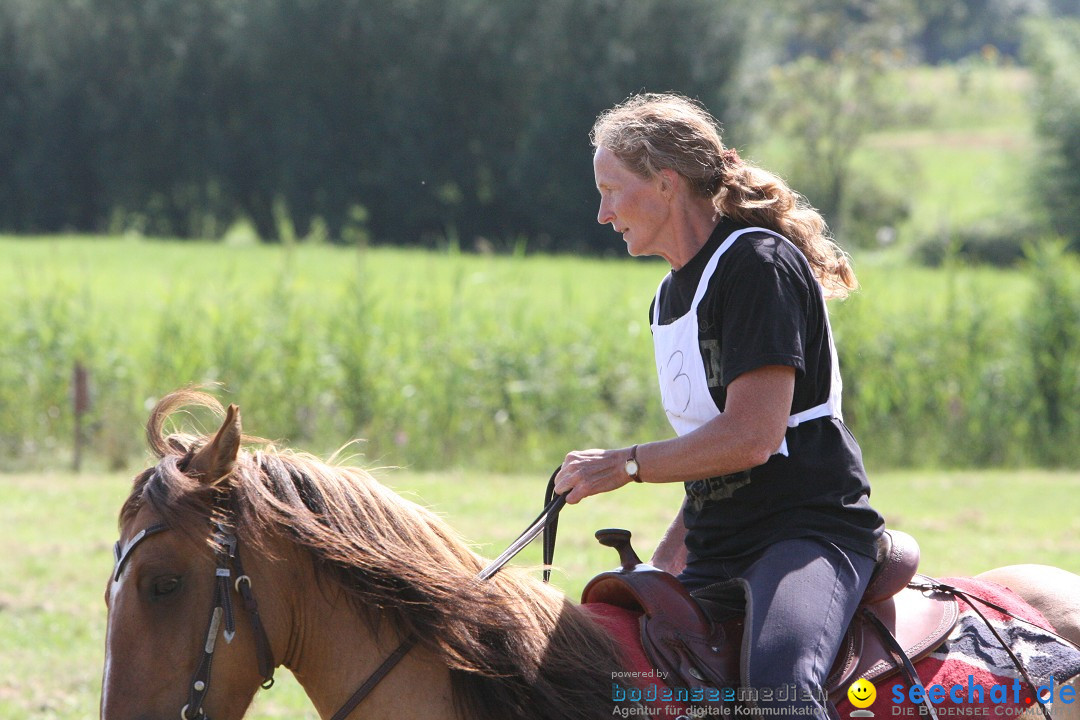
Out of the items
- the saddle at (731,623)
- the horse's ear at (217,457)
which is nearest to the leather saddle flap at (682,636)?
the saddle at (731,623)

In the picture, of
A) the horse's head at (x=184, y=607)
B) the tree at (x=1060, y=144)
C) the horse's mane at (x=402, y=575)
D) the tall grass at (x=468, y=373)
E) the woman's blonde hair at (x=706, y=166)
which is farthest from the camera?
the tree at (x=1060, y=144)

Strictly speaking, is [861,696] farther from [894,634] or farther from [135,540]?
[135,540]

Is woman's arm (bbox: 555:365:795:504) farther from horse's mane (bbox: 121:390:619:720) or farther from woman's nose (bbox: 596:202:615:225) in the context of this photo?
woman's nose (bbox: 596:202:615:225)

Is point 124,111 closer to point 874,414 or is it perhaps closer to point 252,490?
point 874,414

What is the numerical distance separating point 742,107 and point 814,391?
3433 cm

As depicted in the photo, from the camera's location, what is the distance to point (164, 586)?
2207 millimetres

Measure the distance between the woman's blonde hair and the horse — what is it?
3.02 ft

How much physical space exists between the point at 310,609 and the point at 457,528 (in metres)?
3.24

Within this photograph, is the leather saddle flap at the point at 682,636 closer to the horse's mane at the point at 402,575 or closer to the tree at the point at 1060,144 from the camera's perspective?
the horse's mane at the point at 402,575

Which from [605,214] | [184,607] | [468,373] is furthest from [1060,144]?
[184,607]

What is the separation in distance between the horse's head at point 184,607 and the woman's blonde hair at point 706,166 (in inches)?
40.5

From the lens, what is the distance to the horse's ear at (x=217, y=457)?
2209 mm

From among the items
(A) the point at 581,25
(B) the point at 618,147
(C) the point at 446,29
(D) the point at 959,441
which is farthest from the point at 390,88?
(B) the point at 618,147

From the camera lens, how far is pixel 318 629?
7.69 feet
